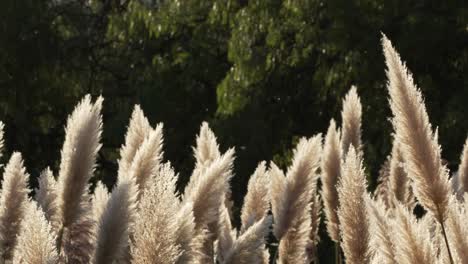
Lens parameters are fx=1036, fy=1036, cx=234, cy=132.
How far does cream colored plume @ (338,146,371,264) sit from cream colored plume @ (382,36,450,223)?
1.34 ft

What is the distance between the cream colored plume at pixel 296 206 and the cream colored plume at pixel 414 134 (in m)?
0.94

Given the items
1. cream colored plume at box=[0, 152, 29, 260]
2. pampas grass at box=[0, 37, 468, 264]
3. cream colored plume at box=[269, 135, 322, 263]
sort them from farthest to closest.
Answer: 1. cream colored plume at box=[269, 135, 322, 263]
2. cream colored plume at box=[0, 152, 29, 260]
3. pampas grass at box=[0, 37, 468, 264]

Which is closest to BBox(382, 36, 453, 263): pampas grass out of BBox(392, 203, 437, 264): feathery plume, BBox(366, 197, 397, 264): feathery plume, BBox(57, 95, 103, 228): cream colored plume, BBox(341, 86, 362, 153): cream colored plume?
BBox(366, 197, 397, 264): feathery plume

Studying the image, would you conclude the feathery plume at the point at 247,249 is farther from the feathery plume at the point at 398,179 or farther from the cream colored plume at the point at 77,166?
the feathery plume at the point at 398,179

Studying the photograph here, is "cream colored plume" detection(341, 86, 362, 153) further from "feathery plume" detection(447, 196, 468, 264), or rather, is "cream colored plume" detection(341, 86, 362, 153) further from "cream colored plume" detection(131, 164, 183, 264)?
"cream colored plume" detection(131, 164, 183, 264)

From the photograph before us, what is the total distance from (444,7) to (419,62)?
2.78 ft

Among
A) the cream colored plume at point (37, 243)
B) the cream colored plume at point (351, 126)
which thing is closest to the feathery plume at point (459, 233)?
the cream colored plume at point (37, 243)

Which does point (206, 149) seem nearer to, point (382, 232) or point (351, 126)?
point (351, 126)

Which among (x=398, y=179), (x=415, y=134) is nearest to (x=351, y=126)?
(x=398, y=179)

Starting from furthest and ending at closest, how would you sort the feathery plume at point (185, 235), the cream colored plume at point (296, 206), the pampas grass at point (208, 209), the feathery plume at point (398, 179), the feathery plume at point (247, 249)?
1. the feathery plume at point (398, 179)
2. the cream colored plume at point (296, 206)
3. the feathery plume at point (247, 249)
4. the feathery plume at point (185, 235)
5. the pampas grass at point (208, 209)

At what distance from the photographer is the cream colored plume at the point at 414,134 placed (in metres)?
2.09

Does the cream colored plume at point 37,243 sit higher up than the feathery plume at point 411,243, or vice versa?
the cream colored plume at point 37,243

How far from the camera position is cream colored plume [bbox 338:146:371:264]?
2574mm

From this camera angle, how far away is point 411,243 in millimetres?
1883
